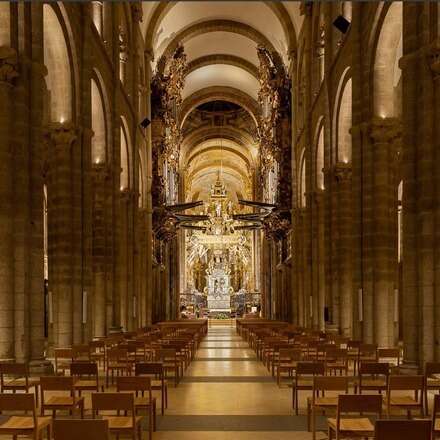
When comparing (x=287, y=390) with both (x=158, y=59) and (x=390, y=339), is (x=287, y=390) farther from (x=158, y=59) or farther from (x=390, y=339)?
(x=158, y=59)

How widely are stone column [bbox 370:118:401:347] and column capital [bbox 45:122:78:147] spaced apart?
29.6 ft

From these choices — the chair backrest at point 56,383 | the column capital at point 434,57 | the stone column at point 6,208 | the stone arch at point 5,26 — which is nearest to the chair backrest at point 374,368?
the chair backrest at point 56,383

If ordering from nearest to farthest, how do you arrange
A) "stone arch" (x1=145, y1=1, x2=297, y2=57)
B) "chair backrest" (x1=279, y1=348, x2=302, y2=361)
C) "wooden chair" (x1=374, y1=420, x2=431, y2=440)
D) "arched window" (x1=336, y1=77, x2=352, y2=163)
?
"wooden chair" (x1=374, y1=420, x2=431, y2=440) → "chair backrest" (x1=279, y1=348, x2=302, y2=361) → "arched window" (x1=336, y1=77, x2=352, y2=163) → "stone arch" (x1=145, y1=1, x2=297, y2=57)

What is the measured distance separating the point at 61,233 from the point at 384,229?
9.75 meters

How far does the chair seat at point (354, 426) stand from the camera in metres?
7.87

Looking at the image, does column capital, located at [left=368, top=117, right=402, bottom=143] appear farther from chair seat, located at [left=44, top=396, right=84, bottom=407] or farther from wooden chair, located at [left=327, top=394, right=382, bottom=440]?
wooden chair, located at [left=327, top=394, right=382, bottom=440]

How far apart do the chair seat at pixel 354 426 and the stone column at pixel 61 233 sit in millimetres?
13713

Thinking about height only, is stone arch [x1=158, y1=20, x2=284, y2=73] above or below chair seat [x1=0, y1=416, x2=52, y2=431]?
above

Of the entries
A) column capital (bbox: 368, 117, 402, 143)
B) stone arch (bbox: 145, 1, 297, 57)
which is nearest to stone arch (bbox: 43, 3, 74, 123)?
column capital (bbox: 368, 117, 402, 143)

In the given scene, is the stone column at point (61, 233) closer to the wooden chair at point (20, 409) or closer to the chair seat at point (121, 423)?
the chair seat at point (121, 423)

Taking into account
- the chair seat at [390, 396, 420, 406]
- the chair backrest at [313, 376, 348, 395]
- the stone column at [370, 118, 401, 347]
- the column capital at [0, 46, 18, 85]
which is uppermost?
the column capital at [0, 46, 18, 85]

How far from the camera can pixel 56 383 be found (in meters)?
9.64

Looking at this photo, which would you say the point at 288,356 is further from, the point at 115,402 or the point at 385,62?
the point at 385,62

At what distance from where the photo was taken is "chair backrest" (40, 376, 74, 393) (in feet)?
31.4
